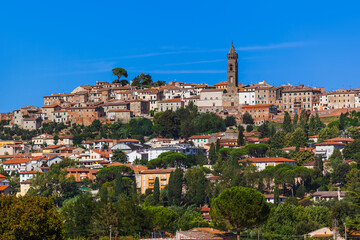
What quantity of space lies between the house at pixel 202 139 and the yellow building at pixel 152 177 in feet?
44.9

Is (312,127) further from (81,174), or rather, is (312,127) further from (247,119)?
(81,174)

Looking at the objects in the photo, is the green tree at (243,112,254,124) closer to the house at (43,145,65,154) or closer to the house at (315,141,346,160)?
the house at (315,141,346,160)

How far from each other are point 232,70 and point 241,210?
61.2m

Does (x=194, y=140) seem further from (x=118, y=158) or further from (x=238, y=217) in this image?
(x=238, y=217)

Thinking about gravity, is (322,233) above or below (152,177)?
below

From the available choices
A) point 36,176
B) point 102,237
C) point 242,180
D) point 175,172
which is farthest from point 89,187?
point 102,237

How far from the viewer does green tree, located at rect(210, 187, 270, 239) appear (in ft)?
141

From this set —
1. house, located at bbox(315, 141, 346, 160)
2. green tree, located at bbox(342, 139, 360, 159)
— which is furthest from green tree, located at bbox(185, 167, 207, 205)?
green tree, located at bbox(342, 139, 360, 159)

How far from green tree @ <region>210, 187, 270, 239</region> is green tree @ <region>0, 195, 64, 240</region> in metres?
12.1

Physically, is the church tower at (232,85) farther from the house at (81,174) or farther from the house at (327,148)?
the house at (81,174)

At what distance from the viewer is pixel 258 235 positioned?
1670 inches

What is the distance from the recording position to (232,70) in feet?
337

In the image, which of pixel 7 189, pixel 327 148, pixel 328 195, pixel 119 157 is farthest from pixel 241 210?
pixel 119 157

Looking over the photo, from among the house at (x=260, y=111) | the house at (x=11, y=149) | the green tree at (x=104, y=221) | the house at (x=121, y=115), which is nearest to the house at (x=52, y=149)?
the house at (x=11, y=149)
